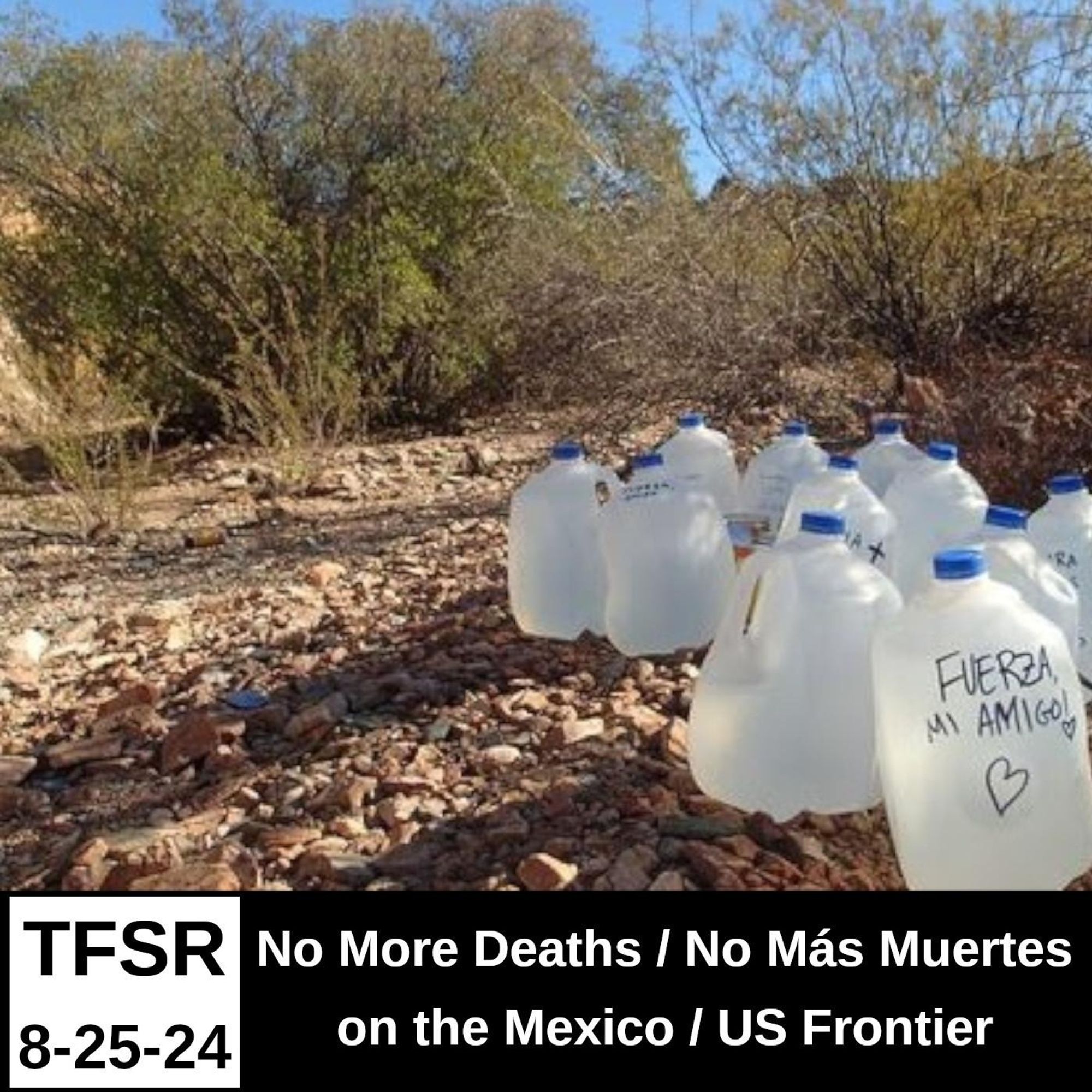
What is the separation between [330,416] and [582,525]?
15.7 ft

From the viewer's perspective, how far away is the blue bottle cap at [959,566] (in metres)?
2.09

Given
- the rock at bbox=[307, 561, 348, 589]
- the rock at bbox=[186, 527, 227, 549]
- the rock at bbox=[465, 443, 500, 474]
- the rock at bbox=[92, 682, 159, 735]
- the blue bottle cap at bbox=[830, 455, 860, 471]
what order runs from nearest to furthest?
1. the blue bottle cap at bbox=[830, 455, 860, 471]
2. the rock at bbox=[92, 682, 159, 735]
3. the rock at bbox=[307, 561, 348, 589]
4. the rock at bbox=[186, 527, 227, 549]
5. the rock at bbox=[465, 443, 500, 474]

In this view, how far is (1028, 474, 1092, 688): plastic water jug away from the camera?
2.88m

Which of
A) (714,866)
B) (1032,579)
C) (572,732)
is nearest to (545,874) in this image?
(714,866)

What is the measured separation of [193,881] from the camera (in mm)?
2270

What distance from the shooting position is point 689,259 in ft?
21.7

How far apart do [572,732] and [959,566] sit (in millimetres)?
1075

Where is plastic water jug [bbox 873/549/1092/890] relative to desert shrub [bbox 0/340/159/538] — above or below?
below

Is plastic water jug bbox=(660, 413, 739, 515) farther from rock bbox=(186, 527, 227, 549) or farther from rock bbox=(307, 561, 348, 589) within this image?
rock bbox=(186, 527, 227, 549)

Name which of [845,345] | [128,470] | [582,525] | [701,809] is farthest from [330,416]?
[701,809]

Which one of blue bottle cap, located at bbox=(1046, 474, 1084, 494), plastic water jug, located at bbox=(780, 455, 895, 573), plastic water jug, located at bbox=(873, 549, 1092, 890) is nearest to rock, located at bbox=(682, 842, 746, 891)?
plastic water jug, located at bbox=(873, 549, 1092, 890)

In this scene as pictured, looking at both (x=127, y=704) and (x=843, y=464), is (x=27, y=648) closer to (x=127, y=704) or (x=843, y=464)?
(x=127, y=704)

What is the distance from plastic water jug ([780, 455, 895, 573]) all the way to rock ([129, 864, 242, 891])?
137 centimetres

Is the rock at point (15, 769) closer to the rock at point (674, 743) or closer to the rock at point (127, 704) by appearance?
the rock at point (127, 704)
